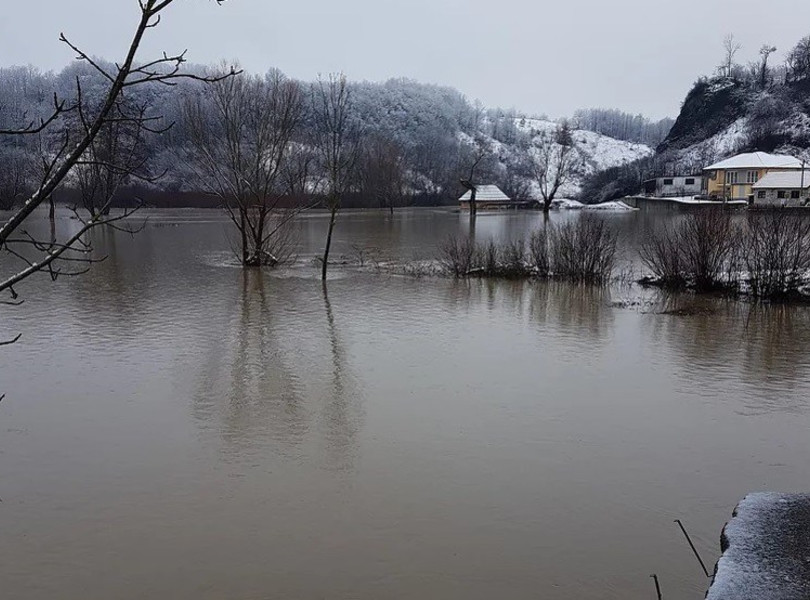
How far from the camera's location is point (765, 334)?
12727 millimetres

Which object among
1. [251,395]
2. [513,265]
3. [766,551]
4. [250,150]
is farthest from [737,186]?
[766,551]

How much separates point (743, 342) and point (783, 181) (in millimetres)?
48167

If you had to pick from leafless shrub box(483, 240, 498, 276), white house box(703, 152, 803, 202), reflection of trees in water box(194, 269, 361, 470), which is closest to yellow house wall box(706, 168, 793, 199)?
white house box(703, 152, 803, 202)

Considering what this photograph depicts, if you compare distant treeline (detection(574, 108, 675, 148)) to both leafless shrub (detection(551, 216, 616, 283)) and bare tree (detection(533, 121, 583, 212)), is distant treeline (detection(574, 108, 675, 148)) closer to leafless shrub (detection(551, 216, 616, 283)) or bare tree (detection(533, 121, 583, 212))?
bare tree (detection(533, 121, 583, 212))

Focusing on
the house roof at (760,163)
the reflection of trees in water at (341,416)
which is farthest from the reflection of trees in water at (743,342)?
the house roof at (760,163)

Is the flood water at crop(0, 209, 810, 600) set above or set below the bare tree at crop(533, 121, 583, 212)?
below

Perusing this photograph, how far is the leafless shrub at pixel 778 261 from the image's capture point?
1587cm

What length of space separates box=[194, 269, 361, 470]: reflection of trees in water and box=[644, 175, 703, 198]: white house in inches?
2632

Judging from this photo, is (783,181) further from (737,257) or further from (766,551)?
(766,551)

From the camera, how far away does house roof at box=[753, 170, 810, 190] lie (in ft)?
172

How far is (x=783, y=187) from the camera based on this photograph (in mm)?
52656

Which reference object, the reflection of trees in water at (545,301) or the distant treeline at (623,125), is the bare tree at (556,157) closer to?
the distant treeline at (623,125)

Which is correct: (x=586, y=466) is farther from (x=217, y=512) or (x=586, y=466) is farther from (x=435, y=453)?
(x=217, y=512)

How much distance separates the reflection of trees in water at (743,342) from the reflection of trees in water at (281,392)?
513 centimetres
